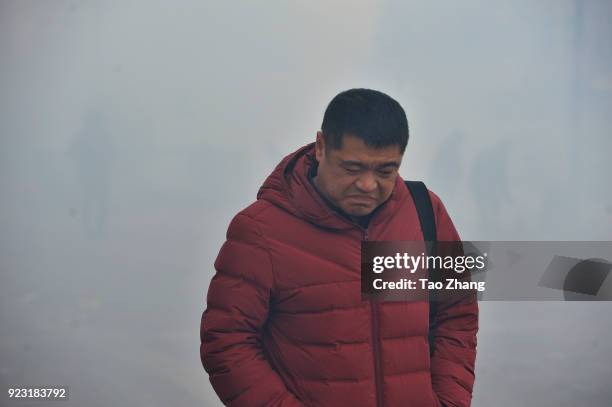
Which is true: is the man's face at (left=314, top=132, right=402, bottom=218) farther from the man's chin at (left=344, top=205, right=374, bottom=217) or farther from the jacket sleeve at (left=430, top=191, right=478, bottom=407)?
the jacket sleeve at (left=430, top=191, right=478, bottom=407)

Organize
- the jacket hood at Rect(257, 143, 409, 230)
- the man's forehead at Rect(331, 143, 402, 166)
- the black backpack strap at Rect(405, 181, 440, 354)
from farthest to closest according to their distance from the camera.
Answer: the black backpack strap at Rect(405, 181, 440, 354), the jacket hood at Rect(257, 143, 409, 230), the man's forehead at Rect(331, 143, 402, 166)

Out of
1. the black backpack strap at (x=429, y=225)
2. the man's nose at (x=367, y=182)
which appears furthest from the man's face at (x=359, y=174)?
→ the black backpack strap at (x=429, y=225)

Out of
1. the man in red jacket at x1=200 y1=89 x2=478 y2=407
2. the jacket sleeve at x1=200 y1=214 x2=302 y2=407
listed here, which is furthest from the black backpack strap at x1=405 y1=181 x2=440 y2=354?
the jacket sleeve at x1=200 y1=214 x2=302 y2=407

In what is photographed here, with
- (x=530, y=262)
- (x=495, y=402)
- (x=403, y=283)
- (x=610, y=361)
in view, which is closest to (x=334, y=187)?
(x=403, y=283)

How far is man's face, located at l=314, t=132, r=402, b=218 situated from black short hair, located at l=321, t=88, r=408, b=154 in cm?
2

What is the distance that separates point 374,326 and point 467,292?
388 mm

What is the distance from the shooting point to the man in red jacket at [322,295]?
197cm

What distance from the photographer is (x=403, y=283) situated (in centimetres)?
216

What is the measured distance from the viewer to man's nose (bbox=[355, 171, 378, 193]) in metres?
1.94

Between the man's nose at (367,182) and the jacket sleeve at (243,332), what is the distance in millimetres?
309

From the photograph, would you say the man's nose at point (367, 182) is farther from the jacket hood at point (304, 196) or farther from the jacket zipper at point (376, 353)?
the jacket zipper at point (376, 353)

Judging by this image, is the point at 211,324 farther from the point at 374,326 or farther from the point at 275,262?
the point at 374,326

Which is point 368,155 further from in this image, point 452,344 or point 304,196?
point 452,344

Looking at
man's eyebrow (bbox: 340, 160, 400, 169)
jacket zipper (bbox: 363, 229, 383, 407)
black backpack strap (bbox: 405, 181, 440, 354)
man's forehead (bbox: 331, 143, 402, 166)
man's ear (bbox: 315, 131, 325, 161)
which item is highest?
man's ear (bbox: 315, 131, 325, 161)
